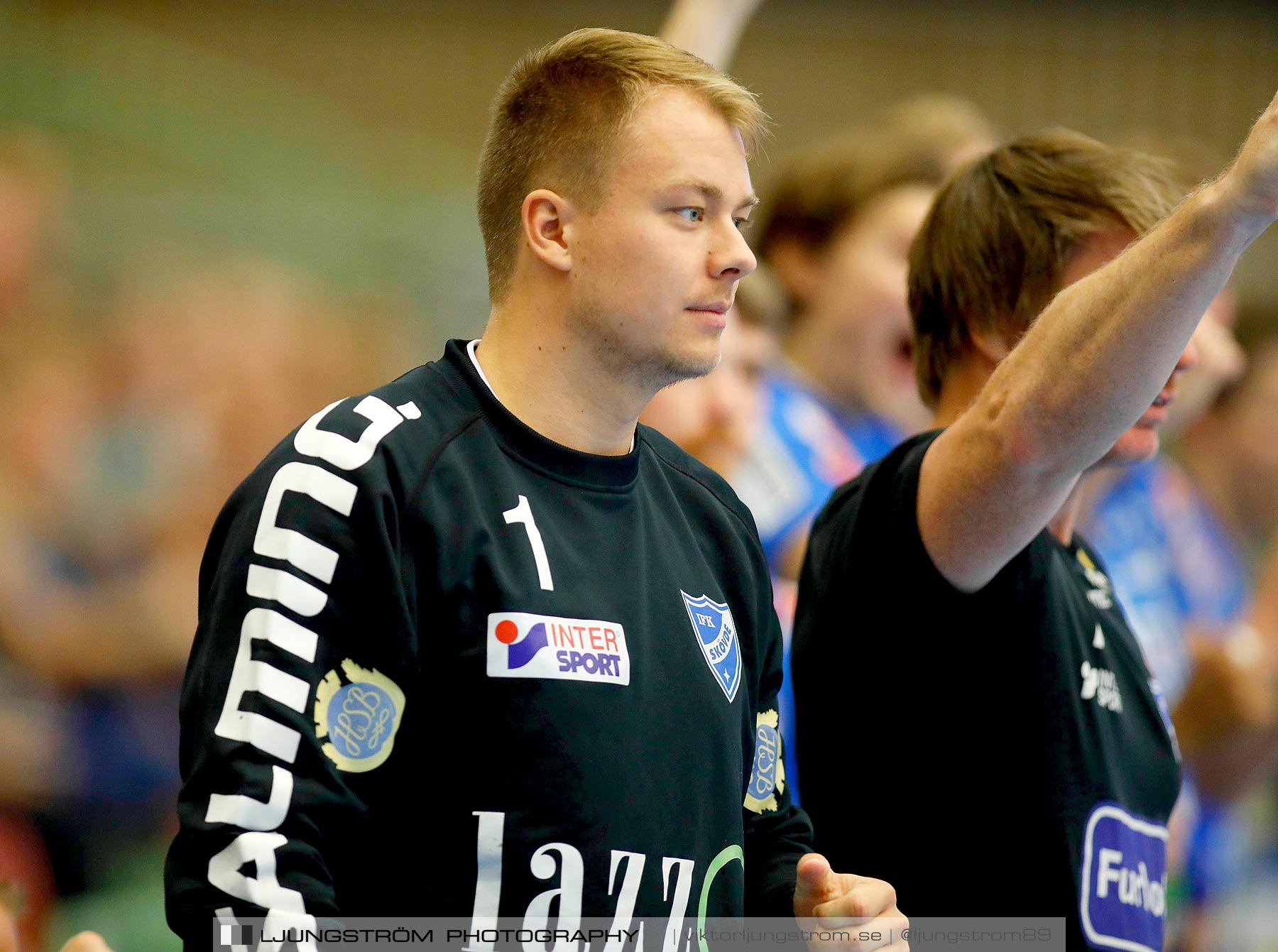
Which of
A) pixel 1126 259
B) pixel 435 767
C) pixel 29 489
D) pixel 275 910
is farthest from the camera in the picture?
pixel 29 489

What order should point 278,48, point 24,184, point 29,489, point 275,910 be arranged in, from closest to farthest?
point 275,910
point 29,489
point 24,184
point 278,48

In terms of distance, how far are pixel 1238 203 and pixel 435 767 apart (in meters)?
1.03

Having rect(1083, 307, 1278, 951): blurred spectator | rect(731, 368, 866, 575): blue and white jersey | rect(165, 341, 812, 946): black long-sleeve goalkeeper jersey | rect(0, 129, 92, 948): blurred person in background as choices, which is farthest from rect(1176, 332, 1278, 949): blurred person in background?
rect(0, 129, 92, 948): blurred person in background

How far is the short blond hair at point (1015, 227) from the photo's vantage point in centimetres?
194

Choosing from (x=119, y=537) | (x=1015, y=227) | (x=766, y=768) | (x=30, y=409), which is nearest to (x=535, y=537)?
(x=766, y=768)

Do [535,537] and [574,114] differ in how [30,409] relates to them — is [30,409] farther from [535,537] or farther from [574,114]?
[535,537]

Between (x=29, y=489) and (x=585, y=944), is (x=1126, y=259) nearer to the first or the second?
(x=585, y=944)

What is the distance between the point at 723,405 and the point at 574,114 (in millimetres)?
1457

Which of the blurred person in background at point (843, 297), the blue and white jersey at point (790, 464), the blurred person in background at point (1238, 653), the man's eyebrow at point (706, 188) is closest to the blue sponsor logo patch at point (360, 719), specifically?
the man's eyebrow at point (706, 188)

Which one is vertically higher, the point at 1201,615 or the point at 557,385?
the point at 1201,615

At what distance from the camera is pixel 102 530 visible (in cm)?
410

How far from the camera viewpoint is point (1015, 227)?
6.50 feet

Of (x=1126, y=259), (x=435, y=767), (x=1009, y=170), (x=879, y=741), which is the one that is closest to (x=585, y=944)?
(x=435, y=767)

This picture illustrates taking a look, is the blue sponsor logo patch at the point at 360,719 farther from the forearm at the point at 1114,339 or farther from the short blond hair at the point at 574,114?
the forearm at the point at 1114,339
